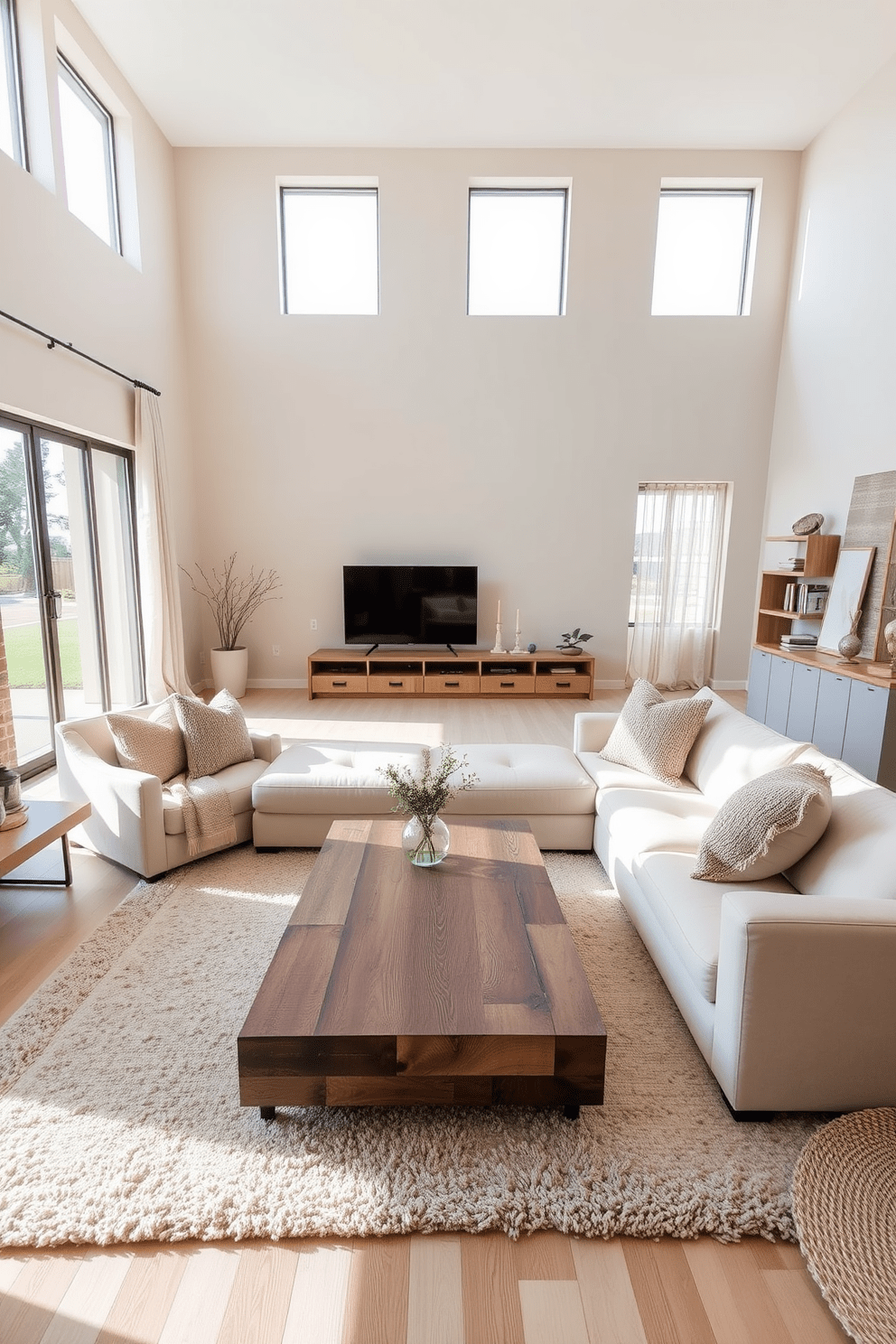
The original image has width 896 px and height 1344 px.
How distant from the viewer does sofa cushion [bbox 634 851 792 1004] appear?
1809 millimetres

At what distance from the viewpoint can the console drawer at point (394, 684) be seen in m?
6.27

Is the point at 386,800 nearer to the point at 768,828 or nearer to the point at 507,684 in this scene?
the point at 768,828

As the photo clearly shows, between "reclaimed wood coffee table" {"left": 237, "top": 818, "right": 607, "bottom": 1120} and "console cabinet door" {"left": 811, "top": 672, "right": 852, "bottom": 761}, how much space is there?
119 inches

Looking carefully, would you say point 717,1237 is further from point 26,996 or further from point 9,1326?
point 26,996

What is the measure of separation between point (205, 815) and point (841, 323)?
578cm

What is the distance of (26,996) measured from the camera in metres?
2.16

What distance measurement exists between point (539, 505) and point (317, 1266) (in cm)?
598

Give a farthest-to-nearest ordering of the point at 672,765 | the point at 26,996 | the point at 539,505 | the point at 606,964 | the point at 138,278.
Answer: the point at 539,505 → the point at 138,278 → the point at 672,765 → the point at 606,964 → the point at 26,996

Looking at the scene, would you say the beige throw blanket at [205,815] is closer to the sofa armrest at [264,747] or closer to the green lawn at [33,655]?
the sofa armrest at [264,747]

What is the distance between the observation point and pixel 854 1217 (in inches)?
56.9

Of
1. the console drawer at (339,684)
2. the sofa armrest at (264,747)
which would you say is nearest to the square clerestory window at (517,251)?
the console drawer at (339,684)

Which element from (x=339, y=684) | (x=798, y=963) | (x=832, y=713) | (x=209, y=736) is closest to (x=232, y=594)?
(x=339, y=684)

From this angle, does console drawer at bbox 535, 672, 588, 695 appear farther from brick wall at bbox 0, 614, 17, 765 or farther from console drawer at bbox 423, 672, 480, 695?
brick wall at bbox 0, 614, 17, 765

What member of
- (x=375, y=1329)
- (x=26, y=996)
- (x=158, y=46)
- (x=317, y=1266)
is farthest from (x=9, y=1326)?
(x=158, y=46)
